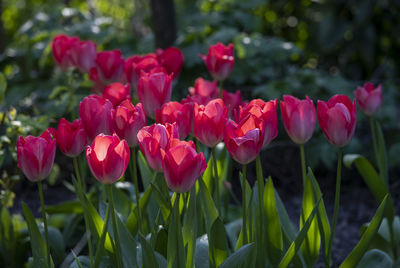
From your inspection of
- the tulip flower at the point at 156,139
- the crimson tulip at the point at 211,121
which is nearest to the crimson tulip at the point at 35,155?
the tulip flower at the point at 156,139

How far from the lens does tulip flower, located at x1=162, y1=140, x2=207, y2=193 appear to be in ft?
3.55

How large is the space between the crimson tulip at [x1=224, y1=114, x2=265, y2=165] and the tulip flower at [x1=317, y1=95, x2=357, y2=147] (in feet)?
0.65

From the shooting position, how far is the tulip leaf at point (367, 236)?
131cm

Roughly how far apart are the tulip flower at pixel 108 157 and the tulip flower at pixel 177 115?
0.19m

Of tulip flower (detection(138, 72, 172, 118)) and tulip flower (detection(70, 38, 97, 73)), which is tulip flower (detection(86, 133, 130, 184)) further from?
tulip flower (detection(70, 38, 97, 73))

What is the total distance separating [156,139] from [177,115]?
17 centimetres

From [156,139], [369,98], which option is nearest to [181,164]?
[156,139]

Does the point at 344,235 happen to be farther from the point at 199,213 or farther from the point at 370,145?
the point at 199,213

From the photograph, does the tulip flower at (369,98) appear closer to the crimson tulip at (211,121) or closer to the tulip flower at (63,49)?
the crimson tulip at (211,121)

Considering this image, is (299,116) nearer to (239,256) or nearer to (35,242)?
(239,256)

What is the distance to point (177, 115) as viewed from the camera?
131 cm

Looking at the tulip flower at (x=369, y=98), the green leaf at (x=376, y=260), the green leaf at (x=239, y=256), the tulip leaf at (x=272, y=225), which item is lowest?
the green leaf at (x=376, y=260)

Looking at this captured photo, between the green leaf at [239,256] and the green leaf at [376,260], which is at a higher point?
the green leaf at [239,256]

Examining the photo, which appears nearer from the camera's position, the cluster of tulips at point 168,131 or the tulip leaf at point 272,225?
the cluster of tulips at point 168,131
